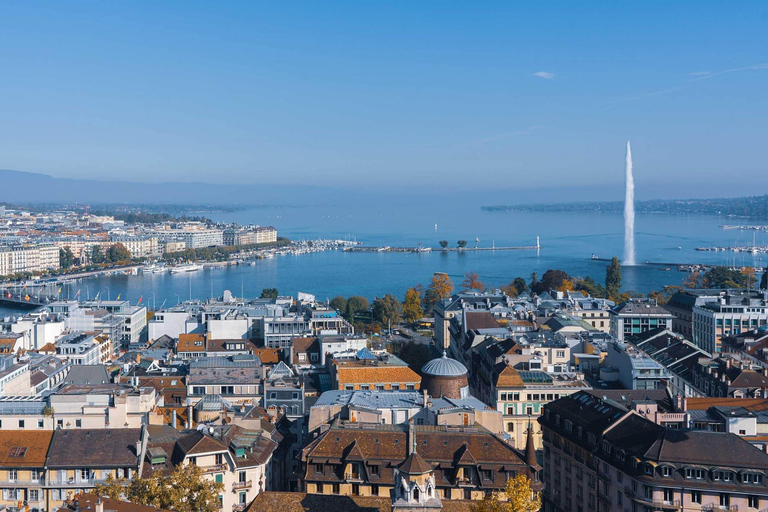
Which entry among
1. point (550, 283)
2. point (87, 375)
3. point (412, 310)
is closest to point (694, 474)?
point (87, 375)

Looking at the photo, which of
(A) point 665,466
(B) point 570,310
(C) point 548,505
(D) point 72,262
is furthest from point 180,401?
(D) point 72,262

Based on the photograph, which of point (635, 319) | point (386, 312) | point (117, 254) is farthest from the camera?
point (117, 254)

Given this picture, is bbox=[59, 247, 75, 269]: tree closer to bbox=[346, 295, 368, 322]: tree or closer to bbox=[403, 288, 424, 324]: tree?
bbox=[346, 295, 368, 322]: tree

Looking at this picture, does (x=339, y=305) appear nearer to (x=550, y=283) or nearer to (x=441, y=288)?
(x=441, y=288)

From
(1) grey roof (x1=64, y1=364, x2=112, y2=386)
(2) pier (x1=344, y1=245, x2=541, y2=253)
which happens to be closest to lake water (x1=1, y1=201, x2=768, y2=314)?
(2) pier (x1=344, y1=245, x2=541, y2=253)

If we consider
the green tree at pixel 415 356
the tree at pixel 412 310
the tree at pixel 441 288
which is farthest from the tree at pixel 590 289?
the green tree at pixel 415 356

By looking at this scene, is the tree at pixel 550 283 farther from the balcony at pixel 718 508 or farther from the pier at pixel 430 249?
the pier at pixel 430 249
